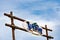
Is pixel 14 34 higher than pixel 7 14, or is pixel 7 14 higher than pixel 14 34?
pixel 7 14

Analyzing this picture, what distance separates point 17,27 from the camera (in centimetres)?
2617

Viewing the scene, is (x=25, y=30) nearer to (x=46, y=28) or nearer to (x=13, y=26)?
(x=13, y=26)

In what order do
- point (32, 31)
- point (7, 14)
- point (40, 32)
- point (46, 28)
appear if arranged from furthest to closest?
point (46, 28)
point (40, 32)
point (32, 31)
point (7, 14)

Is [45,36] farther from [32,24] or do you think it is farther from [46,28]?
[32,24]

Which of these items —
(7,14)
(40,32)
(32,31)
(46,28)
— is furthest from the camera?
(46,28)

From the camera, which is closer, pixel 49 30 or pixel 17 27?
pixel 17 27

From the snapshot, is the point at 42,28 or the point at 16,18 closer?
the point at 16,18

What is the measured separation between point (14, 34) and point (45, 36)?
663cm

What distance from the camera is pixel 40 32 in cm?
2966

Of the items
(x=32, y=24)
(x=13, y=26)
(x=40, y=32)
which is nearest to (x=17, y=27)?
(x=13, y=26)

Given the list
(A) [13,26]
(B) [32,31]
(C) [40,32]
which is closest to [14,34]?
(A) [13,26]

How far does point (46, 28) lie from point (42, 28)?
150 centimetres

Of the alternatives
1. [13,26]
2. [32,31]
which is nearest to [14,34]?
[13,26]

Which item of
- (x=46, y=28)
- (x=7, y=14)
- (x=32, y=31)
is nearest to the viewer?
(x=7, y=14)
